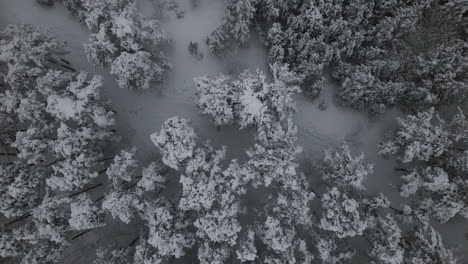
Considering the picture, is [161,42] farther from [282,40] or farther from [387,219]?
[387,219]

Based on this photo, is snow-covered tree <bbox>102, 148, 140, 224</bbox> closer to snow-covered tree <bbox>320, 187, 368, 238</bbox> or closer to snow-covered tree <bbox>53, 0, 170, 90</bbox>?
snow-covered tree <bbox>53, 0, 170, 90</bbox>

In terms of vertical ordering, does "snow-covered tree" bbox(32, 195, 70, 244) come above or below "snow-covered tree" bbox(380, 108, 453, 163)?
below

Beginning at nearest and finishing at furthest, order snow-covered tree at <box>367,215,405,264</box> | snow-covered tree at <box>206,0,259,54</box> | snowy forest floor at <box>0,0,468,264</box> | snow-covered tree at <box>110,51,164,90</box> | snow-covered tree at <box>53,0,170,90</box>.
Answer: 1. snow-covered tree at <box>367,215,405,264</box>
2. snow-covered tree at <box>53,0,170,90</box>
3. snow-covered tree at <box>110,51,164,90</box>
4. snow-covered tree at <box>206,0,259,54</box>
5. snowy forest floor at <box>0,0,468,264</box>

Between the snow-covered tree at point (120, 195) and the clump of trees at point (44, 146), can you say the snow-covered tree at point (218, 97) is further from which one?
the clump of trees at point (44, 146)

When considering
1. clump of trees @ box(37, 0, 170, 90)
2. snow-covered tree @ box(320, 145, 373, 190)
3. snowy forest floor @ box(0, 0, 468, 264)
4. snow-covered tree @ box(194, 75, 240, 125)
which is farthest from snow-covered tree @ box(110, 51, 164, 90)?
snow-covered tree @ box(320, 145, 373, 190)

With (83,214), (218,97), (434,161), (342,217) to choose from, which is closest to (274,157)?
(218,97)

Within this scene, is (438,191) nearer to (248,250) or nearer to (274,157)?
(274,157)
